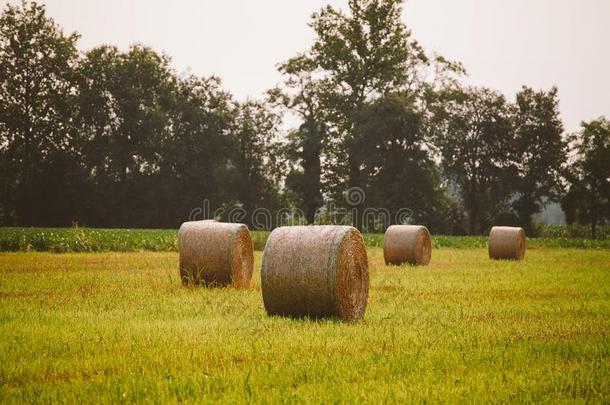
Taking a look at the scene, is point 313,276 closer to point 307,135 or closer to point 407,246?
point 407,246

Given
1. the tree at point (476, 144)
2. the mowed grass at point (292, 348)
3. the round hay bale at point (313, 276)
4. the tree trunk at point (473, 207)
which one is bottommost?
the mowed grass at point (292, 348)

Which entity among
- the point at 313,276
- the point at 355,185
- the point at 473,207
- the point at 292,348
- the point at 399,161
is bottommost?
the point at 292,348

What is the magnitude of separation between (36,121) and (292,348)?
55.8 metres

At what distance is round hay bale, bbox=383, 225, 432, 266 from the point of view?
24141mm

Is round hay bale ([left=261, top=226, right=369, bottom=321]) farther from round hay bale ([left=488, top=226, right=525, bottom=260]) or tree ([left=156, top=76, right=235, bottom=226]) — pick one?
tree ([left=156, top=76, right=235, bottom=226])

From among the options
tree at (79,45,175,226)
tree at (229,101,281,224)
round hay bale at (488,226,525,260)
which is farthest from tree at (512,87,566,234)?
round hay bale at (488,226,525,260)

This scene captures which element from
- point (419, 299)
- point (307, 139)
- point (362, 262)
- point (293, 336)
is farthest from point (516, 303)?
point (307, 139)

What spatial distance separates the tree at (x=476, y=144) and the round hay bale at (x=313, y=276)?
2023 inches

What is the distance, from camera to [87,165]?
60.7 m

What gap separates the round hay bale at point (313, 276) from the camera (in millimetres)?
10641

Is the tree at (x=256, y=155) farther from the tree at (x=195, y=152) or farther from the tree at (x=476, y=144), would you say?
the tree at (x=476, y=144)

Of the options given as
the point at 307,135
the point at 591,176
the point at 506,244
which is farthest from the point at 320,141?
the point at 506,244

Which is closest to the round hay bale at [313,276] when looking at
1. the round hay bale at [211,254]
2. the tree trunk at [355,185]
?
the round hay bale at [211,254]

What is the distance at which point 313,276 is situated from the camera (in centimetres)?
1070
